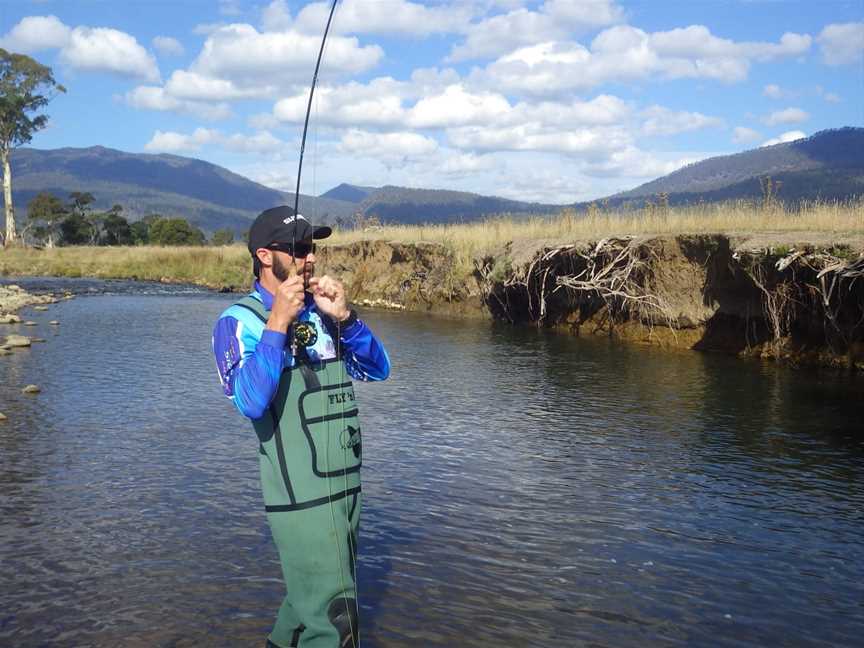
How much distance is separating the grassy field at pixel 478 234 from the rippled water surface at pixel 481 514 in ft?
14.9

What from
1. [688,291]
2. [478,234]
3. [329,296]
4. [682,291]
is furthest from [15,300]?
[329,296]

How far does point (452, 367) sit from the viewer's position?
1405 centimetres

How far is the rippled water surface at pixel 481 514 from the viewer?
464 centimetres

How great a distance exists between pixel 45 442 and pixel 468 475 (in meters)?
4.49

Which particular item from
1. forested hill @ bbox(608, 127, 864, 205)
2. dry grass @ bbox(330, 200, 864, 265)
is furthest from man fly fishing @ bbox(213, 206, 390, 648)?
forested hill @ bbox(608, 127, 864, 205)

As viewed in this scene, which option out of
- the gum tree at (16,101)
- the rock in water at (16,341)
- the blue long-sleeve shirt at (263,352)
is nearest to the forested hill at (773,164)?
the gum tree at (16,101)

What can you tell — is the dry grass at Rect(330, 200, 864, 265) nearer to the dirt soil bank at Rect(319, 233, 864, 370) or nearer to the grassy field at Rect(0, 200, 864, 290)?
the grassy field at Rect(0, 200, 864, 290)

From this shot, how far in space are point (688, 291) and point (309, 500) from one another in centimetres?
1524

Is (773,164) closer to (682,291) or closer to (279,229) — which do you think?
(682,291)

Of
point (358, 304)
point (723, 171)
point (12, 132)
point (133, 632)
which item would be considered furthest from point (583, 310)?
point (723, 171)

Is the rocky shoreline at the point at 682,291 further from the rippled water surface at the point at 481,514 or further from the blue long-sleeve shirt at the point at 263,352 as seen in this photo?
the blue long-sleeve shirt at the point at 263,352

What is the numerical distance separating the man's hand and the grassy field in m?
12.5

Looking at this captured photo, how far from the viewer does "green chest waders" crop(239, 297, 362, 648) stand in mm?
2885

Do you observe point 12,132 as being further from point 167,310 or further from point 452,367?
point 452,367
